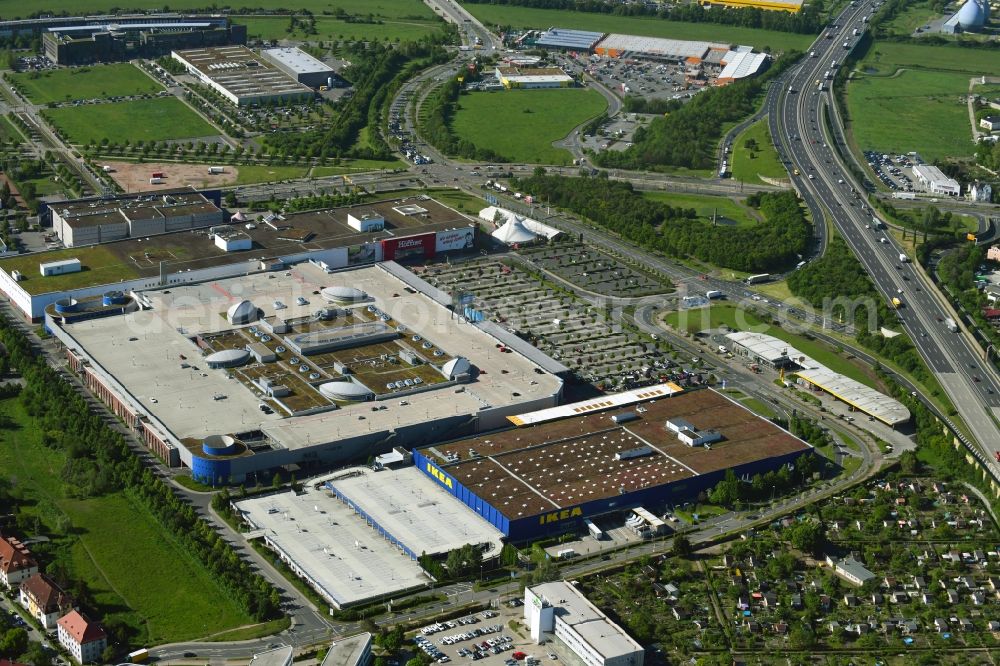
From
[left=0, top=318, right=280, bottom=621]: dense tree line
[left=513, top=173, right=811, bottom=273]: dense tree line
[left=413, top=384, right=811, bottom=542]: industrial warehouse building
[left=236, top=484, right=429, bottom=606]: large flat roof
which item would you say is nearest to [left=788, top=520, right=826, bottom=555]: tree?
[left=413, top=384, right=811, bottom=542]: industrial warehouse building

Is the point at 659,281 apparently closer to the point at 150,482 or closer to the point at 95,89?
the point at 150,482

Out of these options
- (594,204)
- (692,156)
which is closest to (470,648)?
(594,204)

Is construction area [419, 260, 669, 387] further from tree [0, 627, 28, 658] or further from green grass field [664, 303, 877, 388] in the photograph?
tree [0, 627, 28, 658]

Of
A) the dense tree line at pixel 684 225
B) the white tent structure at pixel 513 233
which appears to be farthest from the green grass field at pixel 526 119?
the white tent structure at pixel 513 233

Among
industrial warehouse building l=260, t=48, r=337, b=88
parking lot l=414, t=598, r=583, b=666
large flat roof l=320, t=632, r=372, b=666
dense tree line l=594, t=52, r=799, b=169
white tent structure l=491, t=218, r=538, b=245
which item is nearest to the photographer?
large flat roof l=320, t=632, r=372, b=666

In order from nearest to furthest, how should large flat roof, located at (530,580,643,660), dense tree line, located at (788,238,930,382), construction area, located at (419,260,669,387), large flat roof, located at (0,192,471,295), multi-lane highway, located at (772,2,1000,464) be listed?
large flat roof, located at (530,580,643,660) → multi-lane highway, located at (772,2,1000,464) → construction area, located at (419,260,669,387) → dense tree line, located at (788,238,930,382) → large flat roof, located at (0,192,471,295)
